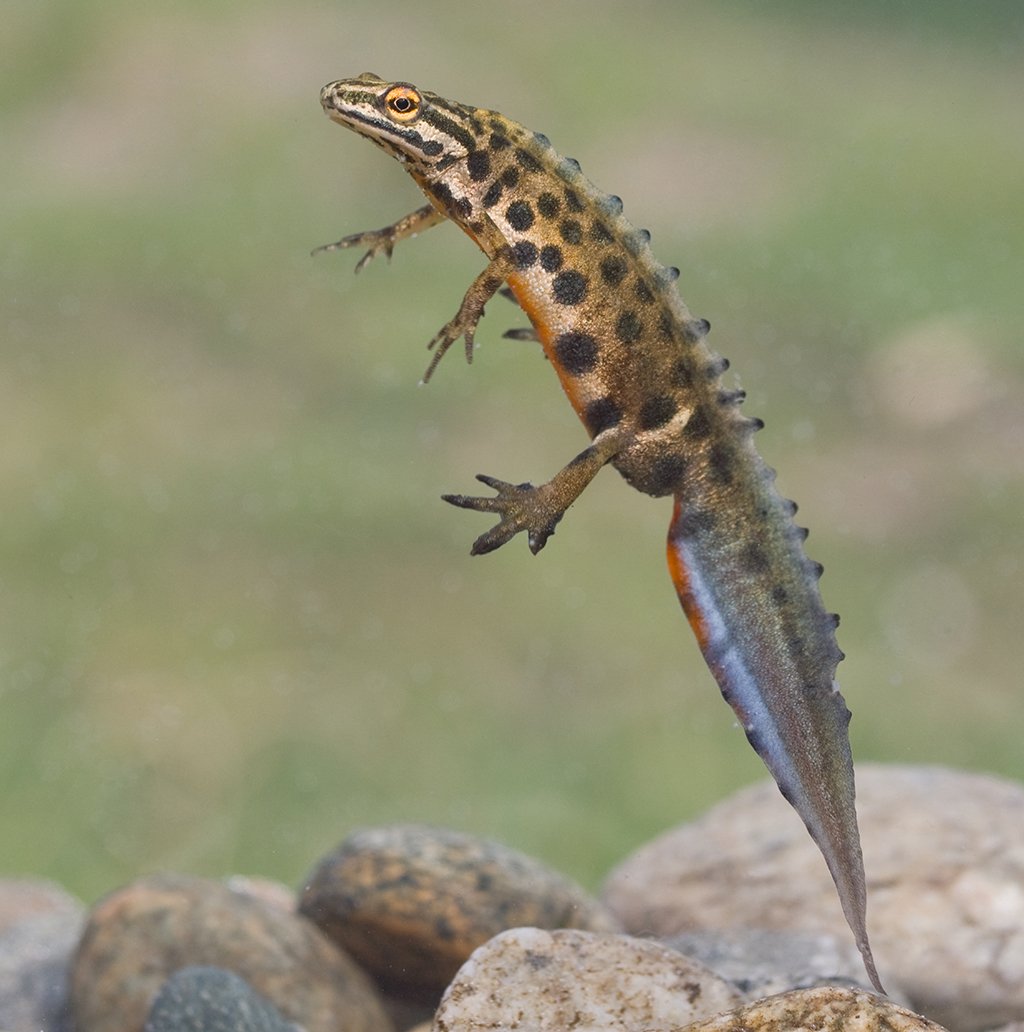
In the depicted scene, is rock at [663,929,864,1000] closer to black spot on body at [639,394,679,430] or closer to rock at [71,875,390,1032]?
rock at [71,875,390,1032]

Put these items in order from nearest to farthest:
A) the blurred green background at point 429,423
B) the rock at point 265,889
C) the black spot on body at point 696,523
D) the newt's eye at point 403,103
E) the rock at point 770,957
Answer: the newt's eye at point 403,103, the black spot on body at point 696,523, the rock at point 770,957, the rock at point 265,889, the blurred green background at point 429,423

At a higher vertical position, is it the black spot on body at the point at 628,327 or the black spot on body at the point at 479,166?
the black spot on body at the point at 479,166

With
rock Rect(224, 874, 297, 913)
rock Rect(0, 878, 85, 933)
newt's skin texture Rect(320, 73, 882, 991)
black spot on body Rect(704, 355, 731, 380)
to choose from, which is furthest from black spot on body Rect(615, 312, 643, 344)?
rock Rect(0, 878, 85, 933)

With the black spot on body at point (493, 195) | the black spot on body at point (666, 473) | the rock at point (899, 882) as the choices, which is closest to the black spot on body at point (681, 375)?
the black spot on body at point (666, 473)

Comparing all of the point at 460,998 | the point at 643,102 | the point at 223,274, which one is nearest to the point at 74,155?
the point at 223,274

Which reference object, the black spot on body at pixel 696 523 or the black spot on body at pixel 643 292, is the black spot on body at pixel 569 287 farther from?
the black spot on body at pixel 696 523

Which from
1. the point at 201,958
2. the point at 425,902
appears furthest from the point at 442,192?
the point at 201,958
